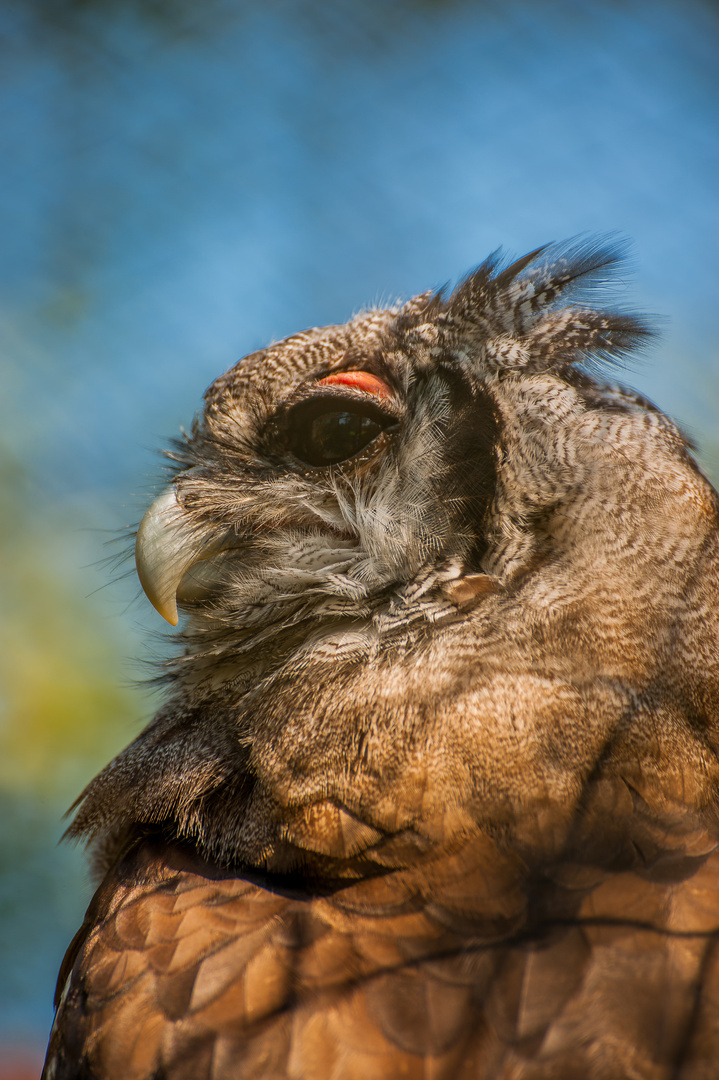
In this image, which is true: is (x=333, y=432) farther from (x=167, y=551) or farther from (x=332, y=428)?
(x=167, y=551)

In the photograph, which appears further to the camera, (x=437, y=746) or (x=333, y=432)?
(x=333, y=432)

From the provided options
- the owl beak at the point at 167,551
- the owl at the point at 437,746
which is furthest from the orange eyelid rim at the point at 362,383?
the owl beak at the point at 167,551

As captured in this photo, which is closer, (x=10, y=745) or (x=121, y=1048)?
(x=121, y=1048)

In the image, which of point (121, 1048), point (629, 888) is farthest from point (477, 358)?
point (121, 1048)

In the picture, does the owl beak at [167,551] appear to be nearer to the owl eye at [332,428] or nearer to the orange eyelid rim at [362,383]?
the owl eye at [332,428]

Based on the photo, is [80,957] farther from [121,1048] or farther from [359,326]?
[359,326]

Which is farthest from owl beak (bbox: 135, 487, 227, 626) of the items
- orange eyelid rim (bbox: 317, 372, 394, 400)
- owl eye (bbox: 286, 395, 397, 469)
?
orange eyelid rim (bbox: 317, 372, 394, 400)

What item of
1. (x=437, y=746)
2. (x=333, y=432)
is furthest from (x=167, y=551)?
(x=437, y=746)
